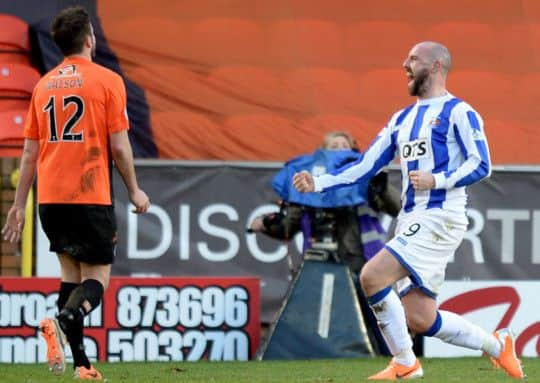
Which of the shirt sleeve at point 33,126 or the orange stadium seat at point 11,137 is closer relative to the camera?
the shirt sleeve at point 33,126

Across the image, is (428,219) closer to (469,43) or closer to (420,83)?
(420,83)

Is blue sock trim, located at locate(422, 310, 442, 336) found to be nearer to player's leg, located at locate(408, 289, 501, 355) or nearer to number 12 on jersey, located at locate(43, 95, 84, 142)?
player's leg, located at locate(408, 289, 501, 355)

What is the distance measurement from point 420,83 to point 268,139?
4482 mm

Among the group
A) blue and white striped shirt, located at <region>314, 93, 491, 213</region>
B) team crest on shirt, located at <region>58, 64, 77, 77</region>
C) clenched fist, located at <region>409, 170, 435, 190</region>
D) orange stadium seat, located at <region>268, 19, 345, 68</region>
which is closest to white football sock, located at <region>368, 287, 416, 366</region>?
blue and white striped shirt, located at <region>314, 93, 491, 213</region>

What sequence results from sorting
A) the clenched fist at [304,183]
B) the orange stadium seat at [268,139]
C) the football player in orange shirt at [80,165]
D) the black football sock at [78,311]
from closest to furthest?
the black football sock at [78,311], the football player in orange shirt at [80,165], the clenched fist at [304,183], the orange stadium seat at [268,139]

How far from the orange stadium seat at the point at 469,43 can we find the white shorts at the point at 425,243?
518 centimetres

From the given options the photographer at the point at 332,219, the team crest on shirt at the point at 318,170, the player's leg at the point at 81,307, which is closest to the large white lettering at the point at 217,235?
the photographer at the point at 332,219

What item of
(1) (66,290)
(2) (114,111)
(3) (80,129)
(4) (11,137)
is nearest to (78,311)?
(1) (66,290)

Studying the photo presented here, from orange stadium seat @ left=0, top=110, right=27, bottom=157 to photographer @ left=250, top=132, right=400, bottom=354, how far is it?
218 cm

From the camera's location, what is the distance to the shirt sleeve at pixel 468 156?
727 centimetres

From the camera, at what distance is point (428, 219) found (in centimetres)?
741

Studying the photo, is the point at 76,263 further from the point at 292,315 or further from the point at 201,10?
the point at 201,10

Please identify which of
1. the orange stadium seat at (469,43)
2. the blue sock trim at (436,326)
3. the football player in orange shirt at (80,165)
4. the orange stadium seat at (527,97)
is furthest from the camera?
the orange stadium seat at (469,43)

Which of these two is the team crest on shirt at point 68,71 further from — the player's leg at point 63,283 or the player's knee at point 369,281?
the player's knee at point 369,281
